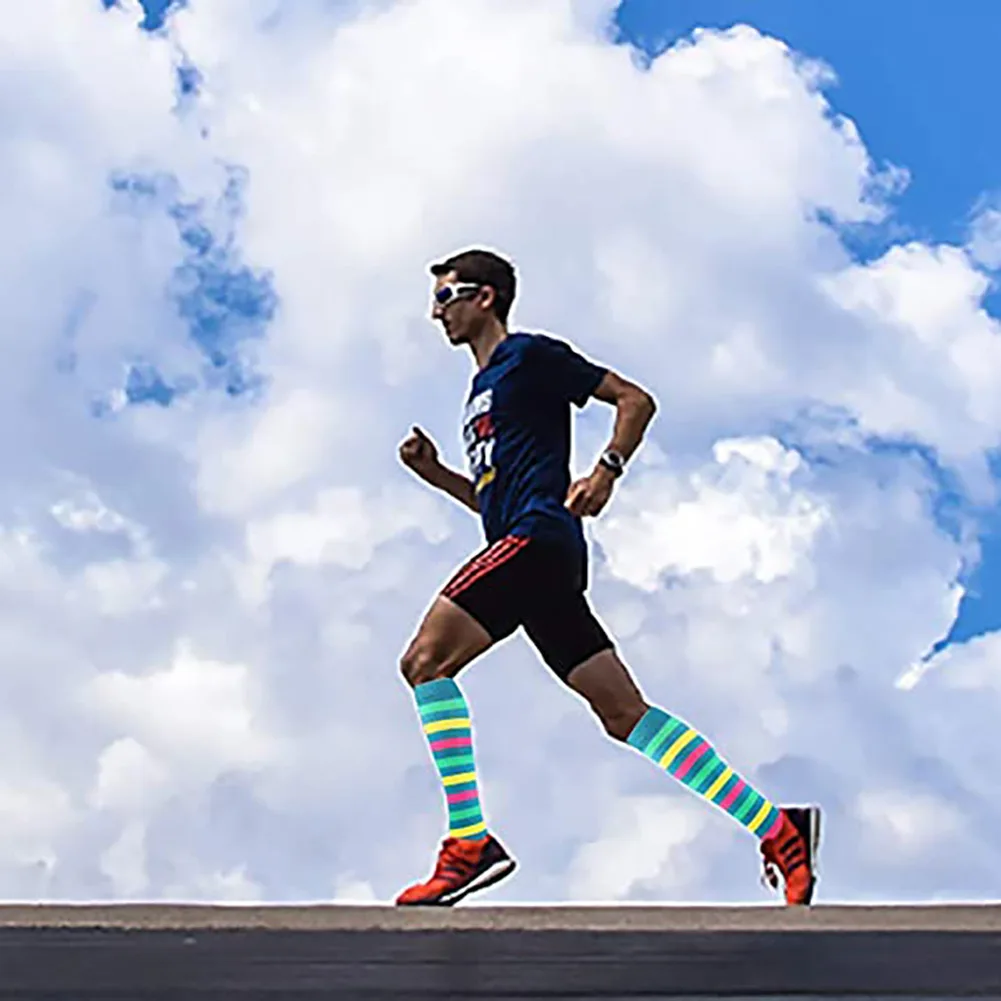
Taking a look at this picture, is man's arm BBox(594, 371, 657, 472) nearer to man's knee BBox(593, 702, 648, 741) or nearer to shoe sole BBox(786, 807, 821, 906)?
man's knee BBox(593, 702, 648, 741)

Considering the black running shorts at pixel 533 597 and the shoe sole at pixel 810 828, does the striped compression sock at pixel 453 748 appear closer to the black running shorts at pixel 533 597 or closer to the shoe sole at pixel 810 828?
the black running shorts at pixel 533 597

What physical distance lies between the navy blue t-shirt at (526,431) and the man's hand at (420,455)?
0.34m

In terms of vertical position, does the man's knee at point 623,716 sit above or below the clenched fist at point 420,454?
below

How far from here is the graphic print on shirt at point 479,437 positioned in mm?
5172

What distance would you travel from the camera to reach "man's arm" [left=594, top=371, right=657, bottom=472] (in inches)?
201

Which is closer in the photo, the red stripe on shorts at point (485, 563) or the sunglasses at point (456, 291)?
the red stripe on shorts at point (485, 563)

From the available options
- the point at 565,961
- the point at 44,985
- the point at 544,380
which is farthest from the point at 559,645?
the point at 44,985

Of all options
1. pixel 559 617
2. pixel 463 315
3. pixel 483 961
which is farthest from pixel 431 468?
pixel 483 961

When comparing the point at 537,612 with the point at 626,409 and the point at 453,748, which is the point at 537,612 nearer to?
the point at 453,748

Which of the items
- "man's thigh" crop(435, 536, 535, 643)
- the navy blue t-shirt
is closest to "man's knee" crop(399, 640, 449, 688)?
"man's thigh" crop(435, 536, 535, 643)

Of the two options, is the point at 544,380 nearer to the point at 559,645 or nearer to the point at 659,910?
the point at 559,645

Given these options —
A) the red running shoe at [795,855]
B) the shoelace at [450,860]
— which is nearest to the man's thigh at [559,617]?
the shoelace at [450,860]

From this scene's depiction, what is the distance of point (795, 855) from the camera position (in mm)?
5082

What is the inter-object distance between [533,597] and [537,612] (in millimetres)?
45
